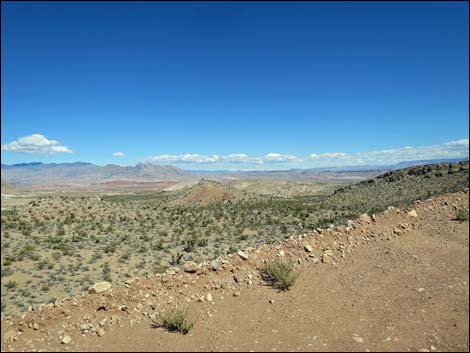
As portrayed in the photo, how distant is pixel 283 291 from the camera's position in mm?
8336

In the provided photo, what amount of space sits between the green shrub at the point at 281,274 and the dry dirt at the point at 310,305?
0.19 metres

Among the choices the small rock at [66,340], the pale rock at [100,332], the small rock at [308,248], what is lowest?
the small rock at [66,340]

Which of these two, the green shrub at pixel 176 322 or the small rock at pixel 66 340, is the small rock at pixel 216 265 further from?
the small rock at pixel 66 340

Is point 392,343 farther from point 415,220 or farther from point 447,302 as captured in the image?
point 415,220

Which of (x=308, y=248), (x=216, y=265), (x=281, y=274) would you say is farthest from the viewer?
(x=308, y=248)

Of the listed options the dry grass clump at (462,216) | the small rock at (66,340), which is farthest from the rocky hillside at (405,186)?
the small rock at (66,340)

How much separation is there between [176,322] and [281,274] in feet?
9.03

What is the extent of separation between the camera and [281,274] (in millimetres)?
8477

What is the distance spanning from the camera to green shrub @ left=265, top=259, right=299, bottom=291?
838 cm

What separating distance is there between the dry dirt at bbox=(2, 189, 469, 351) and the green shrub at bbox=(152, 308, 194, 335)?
15 centimetres

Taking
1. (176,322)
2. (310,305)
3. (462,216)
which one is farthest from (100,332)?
(462,216)

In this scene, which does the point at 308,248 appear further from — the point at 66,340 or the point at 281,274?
the point at 66,340

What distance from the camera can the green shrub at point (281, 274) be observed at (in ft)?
27.5

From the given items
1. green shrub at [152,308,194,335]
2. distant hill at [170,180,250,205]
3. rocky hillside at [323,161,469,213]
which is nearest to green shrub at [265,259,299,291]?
green shrub at [152,308,194,335]
